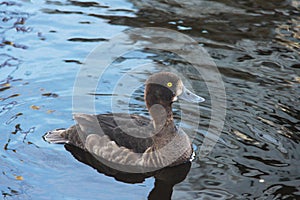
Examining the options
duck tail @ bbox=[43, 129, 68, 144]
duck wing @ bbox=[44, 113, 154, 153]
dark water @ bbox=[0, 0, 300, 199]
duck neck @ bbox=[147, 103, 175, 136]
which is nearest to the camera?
dark water @ bbox=[0, 0, 300, 199]

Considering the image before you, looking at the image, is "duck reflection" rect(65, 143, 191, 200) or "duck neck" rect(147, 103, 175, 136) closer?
"duck reflection" rect(65, 143, 191, 200)

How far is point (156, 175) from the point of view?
7340 mm

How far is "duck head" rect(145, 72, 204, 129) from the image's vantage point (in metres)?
7.45

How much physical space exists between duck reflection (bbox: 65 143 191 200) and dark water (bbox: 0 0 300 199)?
0.31ft

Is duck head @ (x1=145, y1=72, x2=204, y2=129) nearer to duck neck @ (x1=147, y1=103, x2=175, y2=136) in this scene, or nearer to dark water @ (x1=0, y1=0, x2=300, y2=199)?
duck neck @ (x1=147, y1=103, x2=175, y2=136)

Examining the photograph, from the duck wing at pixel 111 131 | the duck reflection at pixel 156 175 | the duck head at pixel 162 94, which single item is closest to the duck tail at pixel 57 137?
the duck wing at pixel 111 131

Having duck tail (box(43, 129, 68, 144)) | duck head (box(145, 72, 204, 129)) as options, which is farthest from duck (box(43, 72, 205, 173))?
duck tail (box(43, 129, 68, 144))

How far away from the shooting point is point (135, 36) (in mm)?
11062

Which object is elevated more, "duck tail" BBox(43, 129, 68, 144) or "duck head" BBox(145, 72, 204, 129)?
"duck head" BBox(145, 72, 204, 129)

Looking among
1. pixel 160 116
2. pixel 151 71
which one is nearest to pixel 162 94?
pixel 160 116

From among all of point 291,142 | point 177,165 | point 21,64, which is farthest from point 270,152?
point 21,64

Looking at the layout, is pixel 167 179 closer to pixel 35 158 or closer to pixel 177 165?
pixel 177 165

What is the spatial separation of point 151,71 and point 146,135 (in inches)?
93.7

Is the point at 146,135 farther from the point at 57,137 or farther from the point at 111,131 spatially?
the point at 57,137
